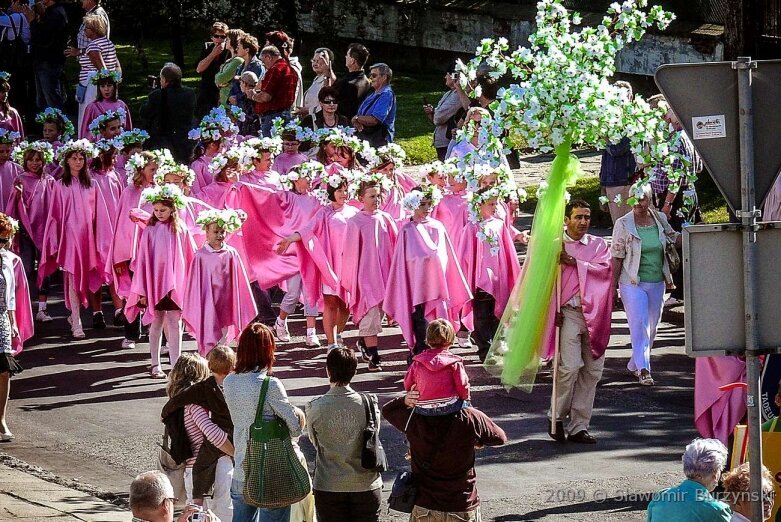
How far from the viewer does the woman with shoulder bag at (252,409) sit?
8.45 metres

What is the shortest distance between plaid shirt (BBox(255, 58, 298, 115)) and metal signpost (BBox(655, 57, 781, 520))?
1253 centimetres

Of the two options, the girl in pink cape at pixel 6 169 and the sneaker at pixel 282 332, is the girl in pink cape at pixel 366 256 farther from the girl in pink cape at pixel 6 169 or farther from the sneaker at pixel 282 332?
the girl in pink cape at pixel 6 169

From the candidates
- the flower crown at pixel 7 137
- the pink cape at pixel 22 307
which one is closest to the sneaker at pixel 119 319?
the flower crown at pixel 7 137

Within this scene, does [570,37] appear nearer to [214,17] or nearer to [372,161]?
[372,161]

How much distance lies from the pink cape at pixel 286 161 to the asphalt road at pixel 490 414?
222 centimetres

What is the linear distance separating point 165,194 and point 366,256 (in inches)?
79.9

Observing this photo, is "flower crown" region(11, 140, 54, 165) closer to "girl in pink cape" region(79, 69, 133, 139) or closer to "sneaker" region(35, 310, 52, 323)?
"sneaker" region(35, 310, 52, 323)

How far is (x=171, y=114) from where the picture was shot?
1909 centimetres

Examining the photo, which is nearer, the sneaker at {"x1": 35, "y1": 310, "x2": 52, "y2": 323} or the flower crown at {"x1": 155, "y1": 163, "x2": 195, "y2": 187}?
the flower crown at {"x1": 155, "y1": 163, "x2": 195, "y2": 187}

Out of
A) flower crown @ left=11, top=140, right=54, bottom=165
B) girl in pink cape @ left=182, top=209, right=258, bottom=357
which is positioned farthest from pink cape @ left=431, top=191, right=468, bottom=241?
flower crown @ left=11, top=140, right=54, bottom=165

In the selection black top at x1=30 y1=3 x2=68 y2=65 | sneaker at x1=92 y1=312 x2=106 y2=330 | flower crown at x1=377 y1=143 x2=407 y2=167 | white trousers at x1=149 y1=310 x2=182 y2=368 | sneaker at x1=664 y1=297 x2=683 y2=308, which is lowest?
sneaker at x1=664 y1=297 x2=683 y2=308

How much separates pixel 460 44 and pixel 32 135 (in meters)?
8.38

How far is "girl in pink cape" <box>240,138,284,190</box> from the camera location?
15.9 metres

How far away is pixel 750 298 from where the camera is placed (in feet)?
21.4
